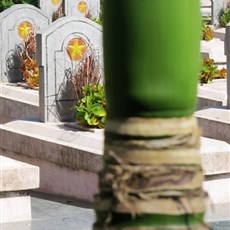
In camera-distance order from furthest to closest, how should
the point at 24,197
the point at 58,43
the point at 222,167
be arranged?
the point at 58,43 → the point at 222,167 → the point at 24,197

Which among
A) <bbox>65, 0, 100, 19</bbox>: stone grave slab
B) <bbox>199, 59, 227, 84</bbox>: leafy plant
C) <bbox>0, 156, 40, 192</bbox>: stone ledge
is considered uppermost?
<bbox>65, 0, 100, 19</bbox>: stone grave slab

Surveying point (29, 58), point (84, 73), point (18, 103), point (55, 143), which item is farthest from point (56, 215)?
point (29, 58)

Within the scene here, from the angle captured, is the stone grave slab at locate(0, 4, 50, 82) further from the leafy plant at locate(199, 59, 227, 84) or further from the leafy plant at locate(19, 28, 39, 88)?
the leafy plant at locate(199, 59, 227, 84)

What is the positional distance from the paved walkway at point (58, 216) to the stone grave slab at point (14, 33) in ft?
16.9

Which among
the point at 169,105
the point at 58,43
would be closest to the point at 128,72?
the point at 169,105

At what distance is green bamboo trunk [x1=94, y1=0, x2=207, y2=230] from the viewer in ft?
7.06

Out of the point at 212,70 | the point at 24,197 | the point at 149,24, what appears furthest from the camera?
the point at 212,70

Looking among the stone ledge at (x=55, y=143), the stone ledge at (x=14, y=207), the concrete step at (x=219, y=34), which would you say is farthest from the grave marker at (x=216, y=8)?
the stone ledge at (x=14, y=207)

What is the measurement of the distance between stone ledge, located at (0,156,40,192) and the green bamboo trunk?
5345 millimetres

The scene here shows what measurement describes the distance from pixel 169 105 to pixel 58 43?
8441 mm

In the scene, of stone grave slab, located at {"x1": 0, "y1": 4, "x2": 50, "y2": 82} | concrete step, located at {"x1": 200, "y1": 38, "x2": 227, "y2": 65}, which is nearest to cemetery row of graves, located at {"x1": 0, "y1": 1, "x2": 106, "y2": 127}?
stone grave slab, located at {"x1": 0, "y1": 4, "x2": 50, "y2": 82}

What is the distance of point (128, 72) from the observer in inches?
85.9

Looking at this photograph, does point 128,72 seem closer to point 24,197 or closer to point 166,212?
point 166,212

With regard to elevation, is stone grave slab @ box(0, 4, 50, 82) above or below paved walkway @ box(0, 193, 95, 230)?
above
